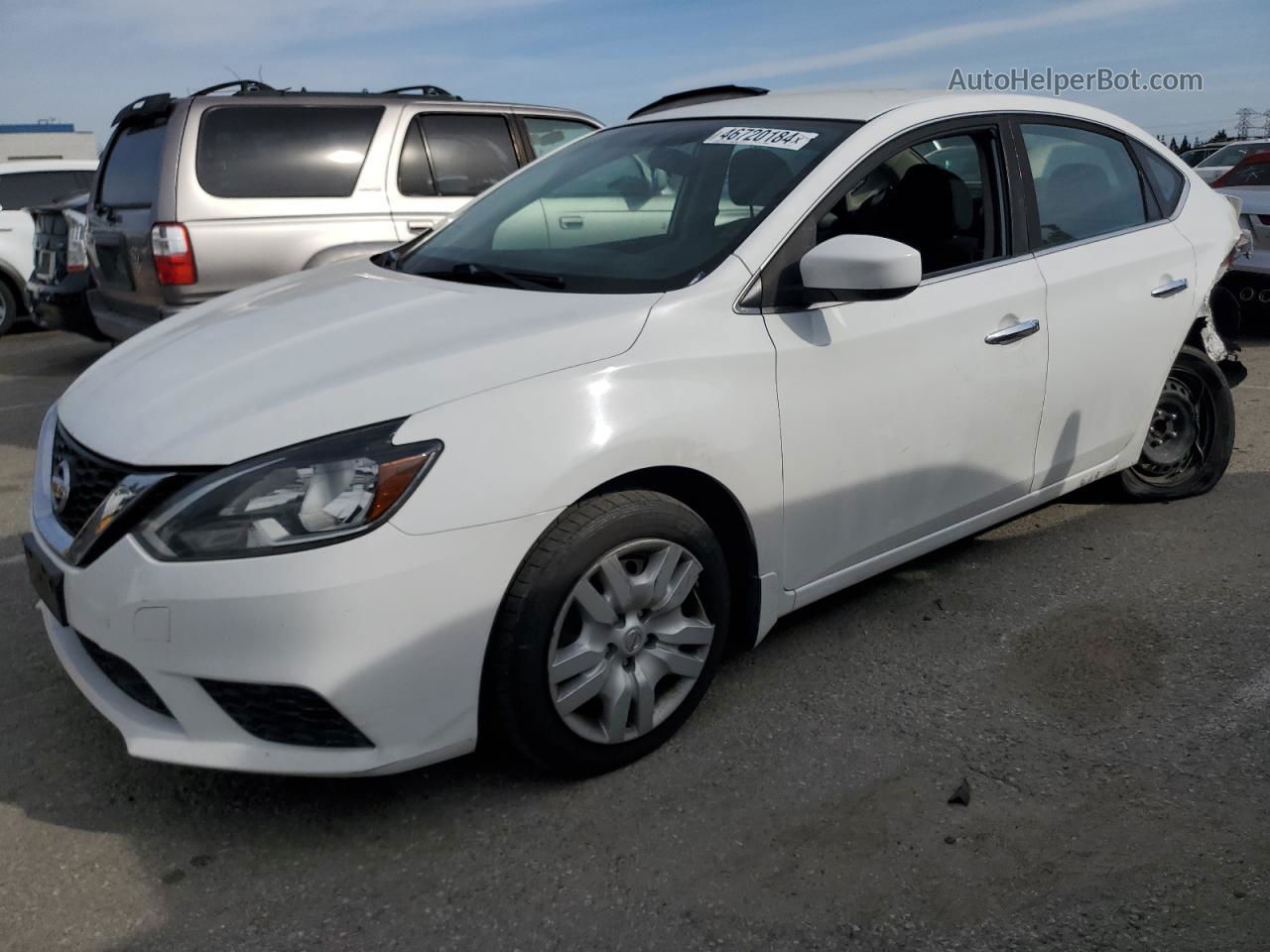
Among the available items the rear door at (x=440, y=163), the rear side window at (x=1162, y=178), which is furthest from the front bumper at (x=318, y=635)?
the rear door at (x=440, y=163)

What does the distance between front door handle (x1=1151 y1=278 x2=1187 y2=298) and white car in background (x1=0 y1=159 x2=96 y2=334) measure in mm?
9113

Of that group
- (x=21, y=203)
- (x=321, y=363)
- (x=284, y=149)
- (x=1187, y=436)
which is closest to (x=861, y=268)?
(x=321, y=363)

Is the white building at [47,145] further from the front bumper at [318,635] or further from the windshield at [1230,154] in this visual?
the front bumper at [318,635]

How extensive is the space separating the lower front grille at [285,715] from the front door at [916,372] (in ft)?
4.13

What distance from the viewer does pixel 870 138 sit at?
333 centimetres

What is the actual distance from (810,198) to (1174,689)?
5.55 feet

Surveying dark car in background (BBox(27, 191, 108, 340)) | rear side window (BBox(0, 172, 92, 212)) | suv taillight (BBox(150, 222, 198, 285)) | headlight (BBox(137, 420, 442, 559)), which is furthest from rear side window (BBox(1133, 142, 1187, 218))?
rear side window (BBox(0, 172, 92, 212))

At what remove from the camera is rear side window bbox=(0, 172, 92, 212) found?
35.7 feet

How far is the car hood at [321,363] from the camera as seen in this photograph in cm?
247

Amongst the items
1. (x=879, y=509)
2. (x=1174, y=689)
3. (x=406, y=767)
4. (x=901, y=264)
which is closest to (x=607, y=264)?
(x=901, y=264)

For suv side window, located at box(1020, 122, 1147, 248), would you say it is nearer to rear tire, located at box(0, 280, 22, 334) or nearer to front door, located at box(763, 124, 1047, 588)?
front door, located at box(763, 124, 1047, 588)

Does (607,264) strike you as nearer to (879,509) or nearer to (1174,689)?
(879,509)

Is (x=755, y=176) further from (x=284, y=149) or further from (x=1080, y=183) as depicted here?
(x=284, y=149)

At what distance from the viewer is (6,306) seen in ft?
34.5
